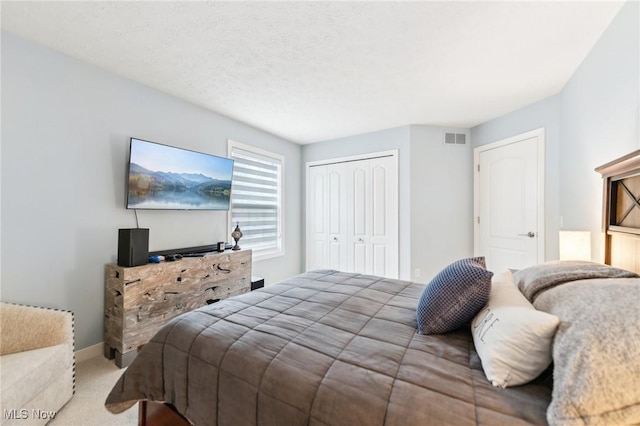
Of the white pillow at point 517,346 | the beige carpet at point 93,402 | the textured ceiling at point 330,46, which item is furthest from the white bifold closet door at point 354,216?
the beige carpet at point 93,402

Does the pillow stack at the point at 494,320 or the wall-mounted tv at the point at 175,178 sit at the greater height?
the wall-mounted tv at the point at 175,178

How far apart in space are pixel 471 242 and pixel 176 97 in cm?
428

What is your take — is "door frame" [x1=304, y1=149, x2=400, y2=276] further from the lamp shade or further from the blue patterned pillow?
the blue patterned pillow

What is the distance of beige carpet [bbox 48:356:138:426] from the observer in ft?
5.09

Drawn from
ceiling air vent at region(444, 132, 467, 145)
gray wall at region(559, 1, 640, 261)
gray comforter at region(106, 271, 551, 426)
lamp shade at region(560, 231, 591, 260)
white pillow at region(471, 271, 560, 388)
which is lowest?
gray comforter at region(106, 271, 551, 426)

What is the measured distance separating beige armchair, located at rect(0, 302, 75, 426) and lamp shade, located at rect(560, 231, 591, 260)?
3437mm

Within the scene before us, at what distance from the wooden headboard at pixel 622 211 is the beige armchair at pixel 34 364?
3197 millimetres

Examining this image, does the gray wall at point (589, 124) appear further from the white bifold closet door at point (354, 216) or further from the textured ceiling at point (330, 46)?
the white bifold closet door at point (354, 216)

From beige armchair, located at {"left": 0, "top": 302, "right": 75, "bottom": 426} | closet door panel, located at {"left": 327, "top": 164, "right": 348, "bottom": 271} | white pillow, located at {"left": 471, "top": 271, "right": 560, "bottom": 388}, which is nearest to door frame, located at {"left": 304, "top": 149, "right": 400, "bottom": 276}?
closet door panel, located at {"left": 327, "top": 164, "right": 348, "bottom": 271}

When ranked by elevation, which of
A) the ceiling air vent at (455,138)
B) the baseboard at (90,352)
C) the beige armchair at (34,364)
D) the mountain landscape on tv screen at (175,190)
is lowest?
the baseboard at (90,352)

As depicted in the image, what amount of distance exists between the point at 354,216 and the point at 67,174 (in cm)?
344

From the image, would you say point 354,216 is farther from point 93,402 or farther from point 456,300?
point 93,402

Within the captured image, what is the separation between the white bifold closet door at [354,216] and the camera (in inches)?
157

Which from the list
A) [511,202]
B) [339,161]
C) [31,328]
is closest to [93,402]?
[31,328]
